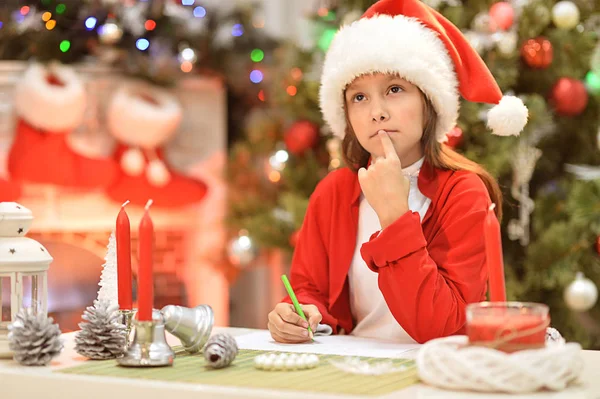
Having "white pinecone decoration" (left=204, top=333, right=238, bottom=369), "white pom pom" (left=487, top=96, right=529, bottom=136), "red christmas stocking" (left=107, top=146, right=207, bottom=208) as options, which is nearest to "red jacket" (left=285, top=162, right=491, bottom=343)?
"white pom pom" (left=487, top=96, right=529, bottom=136)

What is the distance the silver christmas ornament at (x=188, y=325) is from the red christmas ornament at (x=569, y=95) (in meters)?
1.86

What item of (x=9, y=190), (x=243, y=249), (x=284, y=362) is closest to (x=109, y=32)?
(x=9, y=190)

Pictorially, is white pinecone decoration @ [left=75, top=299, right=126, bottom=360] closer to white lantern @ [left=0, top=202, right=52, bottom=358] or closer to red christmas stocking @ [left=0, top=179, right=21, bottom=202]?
white lantern @ [left=0, top=202, right=52, bottom=358]

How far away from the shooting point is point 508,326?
1.04m

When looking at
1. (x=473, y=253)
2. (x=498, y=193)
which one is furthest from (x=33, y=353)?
(x=498, y=193)

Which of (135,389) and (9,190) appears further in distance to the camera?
(9,190)

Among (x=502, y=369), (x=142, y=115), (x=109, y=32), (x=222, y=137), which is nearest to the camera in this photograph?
(x=502, y=369)

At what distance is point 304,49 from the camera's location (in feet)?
10.3

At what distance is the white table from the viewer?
0.99m

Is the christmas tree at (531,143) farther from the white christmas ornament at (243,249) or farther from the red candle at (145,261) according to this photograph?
the red candle at (145,261)

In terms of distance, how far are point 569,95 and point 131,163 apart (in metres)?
1.56

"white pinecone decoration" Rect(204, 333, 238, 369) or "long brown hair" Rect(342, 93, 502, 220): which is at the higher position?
"long brown hair" Rect(342, 93, 502, 220)

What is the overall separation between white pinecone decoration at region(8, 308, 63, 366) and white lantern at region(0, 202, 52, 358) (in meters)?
0.07

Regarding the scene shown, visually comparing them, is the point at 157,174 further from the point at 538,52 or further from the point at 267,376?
the point at 267,376
